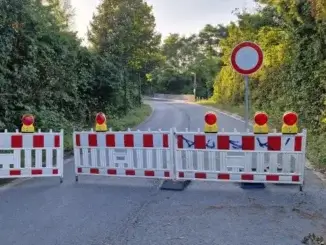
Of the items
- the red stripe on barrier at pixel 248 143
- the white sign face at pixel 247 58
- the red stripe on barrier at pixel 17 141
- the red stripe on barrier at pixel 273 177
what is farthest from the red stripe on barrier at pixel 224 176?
the red stripe on barrier at pixel 17 141

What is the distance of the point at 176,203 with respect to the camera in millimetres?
6637

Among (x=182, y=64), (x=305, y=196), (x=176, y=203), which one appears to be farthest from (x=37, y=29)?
(x=182, y=64)

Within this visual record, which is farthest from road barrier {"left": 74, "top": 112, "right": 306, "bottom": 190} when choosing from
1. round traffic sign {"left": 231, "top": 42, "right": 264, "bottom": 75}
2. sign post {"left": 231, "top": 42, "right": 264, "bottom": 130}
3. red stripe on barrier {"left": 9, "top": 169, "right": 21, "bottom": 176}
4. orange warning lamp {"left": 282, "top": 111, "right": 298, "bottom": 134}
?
red stripe on barrier {"left": 9, "top": 169, "right": 21, "bottom": 176}

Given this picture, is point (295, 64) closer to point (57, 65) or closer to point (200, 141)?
point (57, 65)

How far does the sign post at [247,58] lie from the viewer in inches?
309

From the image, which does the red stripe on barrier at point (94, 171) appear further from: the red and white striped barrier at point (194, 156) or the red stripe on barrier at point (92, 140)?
the red stripe on barrier at point (92, 140)

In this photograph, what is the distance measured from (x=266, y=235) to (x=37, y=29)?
1059 centimetres

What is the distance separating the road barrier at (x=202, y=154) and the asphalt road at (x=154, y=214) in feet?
0.90

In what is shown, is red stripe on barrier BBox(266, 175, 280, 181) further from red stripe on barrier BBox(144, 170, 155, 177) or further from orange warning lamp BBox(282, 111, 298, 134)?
red stripe on barrier BBox(144, 170, 155, 177)

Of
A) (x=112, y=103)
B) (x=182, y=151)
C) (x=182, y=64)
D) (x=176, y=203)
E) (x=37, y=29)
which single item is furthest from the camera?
(x=182, y=64)

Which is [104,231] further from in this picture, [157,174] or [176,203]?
[157,174]

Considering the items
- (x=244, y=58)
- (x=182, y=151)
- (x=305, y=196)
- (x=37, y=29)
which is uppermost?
(x=37, y=29)

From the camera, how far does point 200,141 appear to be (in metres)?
7.67

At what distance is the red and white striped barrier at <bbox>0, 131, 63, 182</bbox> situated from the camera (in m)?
8.03
